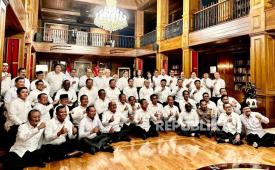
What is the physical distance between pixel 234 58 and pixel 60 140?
25.2 feet

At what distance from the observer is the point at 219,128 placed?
5316mm

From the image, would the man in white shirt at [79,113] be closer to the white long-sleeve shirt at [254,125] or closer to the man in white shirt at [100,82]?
the man in white shirt at [100,82]

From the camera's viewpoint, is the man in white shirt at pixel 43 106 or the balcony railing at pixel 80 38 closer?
the man in white shirt at pixel 43 106

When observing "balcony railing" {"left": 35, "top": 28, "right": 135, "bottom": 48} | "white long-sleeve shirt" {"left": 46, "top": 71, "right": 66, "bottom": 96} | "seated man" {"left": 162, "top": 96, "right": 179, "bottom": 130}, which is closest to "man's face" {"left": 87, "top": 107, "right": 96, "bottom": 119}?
"white long-sleeve shirt" {"left": 46, "top": 71, "right": 66, "bottom": 96}

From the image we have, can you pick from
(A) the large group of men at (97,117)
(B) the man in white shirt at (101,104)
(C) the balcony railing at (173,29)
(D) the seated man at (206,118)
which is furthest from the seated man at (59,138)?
(C) the balcony railing at (173,29)

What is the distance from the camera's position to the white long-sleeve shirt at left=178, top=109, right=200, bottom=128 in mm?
5516

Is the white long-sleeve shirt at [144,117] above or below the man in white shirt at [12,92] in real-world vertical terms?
below

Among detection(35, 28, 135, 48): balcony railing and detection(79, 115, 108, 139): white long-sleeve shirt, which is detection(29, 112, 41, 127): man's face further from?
detection(35, 28, 135, 48): balcony railing

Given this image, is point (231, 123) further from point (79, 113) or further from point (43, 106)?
point (43, 106)

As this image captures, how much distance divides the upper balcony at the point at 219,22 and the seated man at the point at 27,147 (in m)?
5.54

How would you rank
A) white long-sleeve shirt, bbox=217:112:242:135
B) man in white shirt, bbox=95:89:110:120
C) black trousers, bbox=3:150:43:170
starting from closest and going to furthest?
black trousers, bbox=3:150:43:170, white long-sleeve shirt, bbox=217:112:242:135, man in white shirt, bbox=95:89:110:120

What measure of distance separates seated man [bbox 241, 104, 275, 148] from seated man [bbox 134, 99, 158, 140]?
6.34 ft

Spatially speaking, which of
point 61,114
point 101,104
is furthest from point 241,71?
point 61,114

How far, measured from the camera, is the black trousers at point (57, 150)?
3.56m
